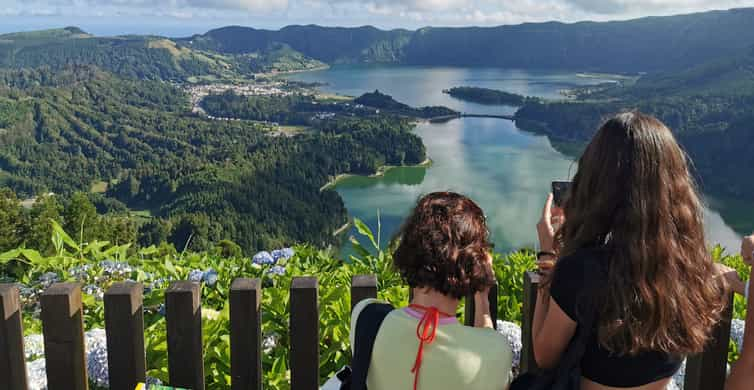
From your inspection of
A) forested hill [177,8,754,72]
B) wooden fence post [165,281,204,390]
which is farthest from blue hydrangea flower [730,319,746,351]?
forested hill [177,8,754,72]

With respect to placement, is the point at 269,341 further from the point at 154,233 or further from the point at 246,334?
the point at 154,233

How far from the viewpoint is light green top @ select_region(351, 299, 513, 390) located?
1229 mm

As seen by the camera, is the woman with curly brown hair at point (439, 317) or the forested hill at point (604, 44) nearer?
the woman with curly brown hair at point (439, 317)

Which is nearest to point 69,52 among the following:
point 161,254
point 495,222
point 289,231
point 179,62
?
point 179,62

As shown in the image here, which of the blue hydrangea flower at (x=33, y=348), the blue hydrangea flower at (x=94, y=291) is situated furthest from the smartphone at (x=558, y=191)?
the blue hydrangea flower at (x=94, y=291)

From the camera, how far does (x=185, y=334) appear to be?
1.51 meters

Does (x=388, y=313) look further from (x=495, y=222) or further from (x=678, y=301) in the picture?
(x=495, y=222)

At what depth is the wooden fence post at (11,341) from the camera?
1.50m

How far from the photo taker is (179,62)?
573 ft

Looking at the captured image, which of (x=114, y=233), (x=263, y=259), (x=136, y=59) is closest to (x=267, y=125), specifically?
(x=136, y=59)

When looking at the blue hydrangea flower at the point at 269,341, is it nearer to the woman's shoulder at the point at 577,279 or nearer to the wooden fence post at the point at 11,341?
the wooden fence post at the point at 11,341

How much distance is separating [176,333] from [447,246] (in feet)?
2.32

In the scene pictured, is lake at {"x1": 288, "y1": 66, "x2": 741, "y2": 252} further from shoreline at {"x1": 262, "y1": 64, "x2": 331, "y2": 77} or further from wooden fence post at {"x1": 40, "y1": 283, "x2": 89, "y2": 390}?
shoreline at {"x1": 262, "y1": 64, "x2": 331, "y2": 77}

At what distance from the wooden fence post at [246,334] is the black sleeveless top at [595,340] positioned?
2.27 feet
